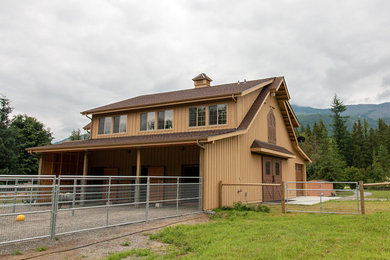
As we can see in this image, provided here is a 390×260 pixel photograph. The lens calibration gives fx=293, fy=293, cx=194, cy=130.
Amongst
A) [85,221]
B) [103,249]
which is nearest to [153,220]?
[85,221]

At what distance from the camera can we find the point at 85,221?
31.6ft

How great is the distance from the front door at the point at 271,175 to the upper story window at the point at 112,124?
9.17 m

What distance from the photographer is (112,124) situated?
63.0ft

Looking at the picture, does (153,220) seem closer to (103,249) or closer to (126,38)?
(103,249)

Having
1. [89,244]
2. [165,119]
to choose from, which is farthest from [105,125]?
[89,244]

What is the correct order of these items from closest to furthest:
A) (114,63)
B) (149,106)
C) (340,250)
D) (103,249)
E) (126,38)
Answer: (340,250) < (103,249) < (149,106) < (126,38) < (114,63)

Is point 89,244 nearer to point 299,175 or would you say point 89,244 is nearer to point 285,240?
point 285,240

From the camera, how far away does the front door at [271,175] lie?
17.8m

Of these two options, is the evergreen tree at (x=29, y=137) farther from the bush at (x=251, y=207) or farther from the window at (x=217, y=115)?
the bush at (x=251, y=207)

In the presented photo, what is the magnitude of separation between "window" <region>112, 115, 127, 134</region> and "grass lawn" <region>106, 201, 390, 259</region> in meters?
11.4

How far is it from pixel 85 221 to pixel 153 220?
2.22m


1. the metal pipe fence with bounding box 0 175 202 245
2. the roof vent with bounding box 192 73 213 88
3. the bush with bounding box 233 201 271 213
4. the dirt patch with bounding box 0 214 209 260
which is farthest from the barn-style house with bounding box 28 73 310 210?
the dirt patch with bounding box 0 214 209 260

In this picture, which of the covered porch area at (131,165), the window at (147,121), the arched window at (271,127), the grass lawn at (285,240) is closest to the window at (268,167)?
the arched window at (271,127)

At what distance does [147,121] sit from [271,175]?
8520 millimetres
